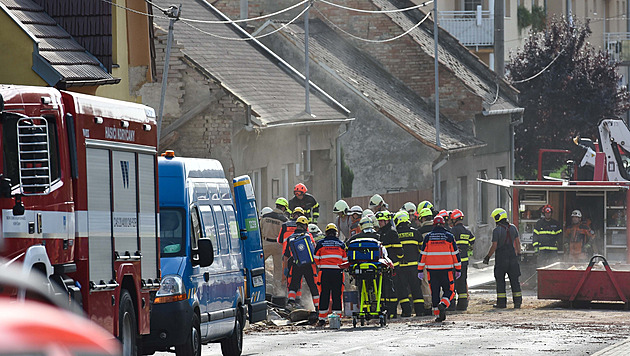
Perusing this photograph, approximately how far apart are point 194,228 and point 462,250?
31.5ft

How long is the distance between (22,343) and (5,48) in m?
13.5

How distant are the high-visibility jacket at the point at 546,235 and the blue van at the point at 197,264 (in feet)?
44.0

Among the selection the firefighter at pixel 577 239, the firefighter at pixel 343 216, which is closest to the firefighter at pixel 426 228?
the firefighter at pixel 343 216

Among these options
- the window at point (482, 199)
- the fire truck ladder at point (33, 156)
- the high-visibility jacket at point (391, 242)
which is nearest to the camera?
the fire truck ladder at point (33, 156)

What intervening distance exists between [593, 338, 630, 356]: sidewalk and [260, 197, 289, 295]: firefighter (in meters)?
8.35

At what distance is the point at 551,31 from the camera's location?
50.4m

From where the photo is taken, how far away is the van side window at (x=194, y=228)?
12.5 meters

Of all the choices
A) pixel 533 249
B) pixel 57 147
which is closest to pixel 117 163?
pixel 57 147

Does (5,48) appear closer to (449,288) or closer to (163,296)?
(163,296)

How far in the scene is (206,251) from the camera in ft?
39.7

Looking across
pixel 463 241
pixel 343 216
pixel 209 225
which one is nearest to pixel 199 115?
pixel 343 216

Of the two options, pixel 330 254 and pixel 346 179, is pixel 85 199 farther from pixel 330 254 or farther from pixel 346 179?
pixel 346 179

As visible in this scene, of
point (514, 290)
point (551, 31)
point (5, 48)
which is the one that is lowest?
point (514, 290)

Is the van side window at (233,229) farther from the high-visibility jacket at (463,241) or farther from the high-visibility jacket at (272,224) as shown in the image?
the high-visibility jacket at (463,241)
